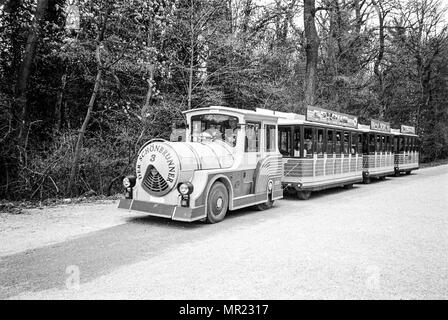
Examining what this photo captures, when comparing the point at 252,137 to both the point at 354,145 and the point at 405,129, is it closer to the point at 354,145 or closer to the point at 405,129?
the point at 354,145

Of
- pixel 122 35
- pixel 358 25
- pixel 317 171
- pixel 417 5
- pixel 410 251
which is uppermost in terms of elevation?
pixel 417 5

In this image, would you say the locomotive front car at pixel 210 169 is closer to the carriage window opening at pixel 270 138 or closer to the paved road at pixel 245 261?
the carriage window opening at pixel 270 138

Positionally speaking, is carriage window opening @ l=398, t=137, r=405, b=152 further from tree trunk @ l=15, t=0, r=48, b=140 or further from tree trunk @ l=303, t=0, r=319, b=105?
tree trunk @ l=15, t=0, r=48, b=140

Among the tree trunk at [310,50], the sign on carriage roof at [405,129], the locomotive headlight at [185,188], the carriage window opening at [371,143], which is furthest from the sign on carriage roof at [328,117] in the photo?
the sign on carriage roof at [405,129]

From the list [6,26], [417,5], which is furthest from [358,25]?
[6,26]

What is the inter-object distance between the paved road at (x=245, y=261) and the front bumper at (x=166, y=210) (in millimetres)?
253

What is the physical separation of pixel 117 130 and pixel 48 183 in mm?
3139

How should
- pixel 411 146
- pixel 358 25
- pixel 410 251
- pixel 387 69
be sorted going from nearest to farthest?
pixel 410 251 → pixel 411 146 → pixel 358 25 → pixel 387 69

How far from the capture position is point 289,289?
4227 millimetres

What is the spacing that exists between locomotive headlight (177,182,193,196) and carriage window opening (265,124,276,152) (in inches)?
130

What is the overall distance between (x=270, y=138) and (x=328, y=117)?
472 cm

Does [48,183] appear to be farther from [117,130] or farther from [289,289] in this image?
[289,289]

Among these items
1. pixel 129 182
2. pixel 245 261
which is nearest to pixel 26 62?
pixel 129 182

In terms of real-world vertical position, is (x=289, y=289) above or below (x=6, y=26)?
below
